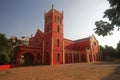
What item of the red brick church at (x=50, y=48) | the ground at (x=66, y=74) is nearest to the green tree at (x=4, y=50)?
the ground at (x=66, y=74)

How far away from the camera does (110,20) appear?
815cm

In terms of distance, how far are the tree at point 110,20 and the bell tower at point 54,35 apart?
876 inches

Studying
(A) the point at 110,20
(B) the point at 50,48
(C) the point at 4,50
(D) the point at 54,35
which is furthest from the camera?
(D) the point at 54,35

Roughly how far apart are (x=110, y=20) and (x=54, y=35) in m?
23.9

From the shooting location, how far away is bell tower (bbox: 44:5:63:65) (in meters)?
30.6

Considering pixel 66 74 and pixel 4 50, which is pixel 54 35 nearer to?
pixel 4 50

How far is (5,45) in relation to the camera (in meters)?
19.9

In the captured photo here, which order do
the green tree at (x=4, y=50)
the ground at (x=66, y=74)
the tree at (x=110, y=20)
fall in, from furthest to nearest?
the green tree at (x=4, y=50) < the ground at (x=66, y=74) < the tree at (x=110, y=20)

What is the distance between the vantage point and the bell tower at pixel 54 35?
100ft

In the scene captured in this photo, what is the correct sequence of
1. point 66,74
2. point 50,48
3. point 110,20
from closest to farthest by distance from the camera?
1. point 110,20
2. point 66,74
3. point 50,48

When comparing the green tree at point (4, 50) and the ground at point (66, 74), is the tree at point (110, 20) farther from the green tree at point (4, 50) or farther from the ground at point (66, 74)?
the green tree at point (4, 50)

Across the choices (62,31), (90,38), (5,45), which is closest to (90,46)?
(90,38)

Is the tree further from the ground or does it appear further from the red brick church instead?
the red brick church

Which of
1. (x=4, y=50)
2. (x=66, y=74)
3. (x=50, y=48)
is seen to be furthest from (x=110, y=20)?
(x=50, y=48)
